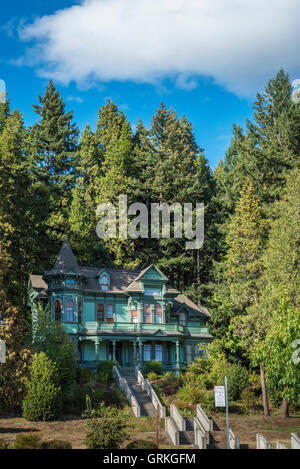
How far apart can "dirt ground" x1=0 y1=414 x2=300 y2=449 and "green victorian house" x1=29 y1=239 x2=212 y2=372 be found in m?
11.4

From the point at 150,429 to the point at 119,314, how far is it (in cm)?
1722

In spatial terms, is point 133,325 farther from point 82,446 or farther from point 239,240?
point 82,446

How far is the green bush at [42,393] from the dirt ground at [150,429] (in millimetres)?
666

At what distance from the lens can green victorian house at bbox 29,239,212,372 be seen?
4728cm

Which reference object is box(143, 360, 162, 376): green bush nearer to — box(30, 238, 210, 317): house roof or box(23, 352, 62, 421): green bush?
box(30, 238, 210, 317): house roof

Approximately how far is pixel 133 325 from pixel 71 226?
12873 mm

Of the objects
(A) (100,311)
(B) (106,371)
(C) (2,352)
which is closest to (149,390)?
(B) (106,371)

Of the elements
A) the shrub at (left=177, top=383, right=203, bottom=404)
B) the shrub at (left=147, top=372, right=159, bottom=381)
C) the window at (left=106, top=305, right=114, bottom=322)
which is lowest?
the shrub at (left=177, top=383, right=203, bottom=404)

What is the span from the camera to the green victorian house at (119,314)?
155ft

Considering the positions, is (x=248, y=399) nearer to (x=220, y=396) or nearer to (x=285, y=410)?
(x=285, y=410)

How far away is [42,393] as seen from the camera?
117ft

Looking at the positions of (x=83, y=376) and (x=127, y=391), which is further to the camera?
(x=83, y=376)

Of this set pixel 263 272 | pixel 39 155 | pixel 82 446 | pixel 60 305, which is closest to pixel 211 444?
pixel 82 446

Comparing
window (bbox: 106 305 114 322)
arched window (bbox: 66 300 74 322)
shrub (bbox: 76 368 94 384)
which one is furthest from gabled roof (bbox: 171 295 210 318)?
shrub (bbox: 76 368 94 384)
